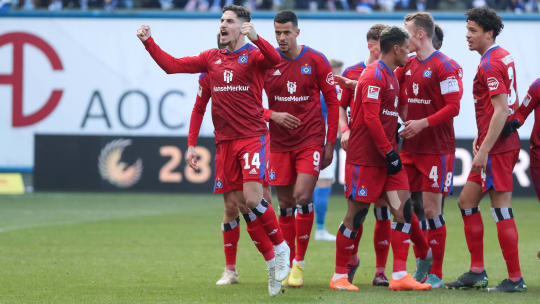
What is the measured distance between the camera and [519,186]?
64.7ft

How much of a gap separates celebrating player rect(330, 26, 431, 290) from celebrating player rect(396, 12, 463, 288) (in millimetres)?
414

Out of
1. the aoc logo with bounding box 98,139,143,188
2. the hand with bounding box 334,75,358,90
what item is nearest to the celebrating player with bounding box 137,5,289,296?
the hand with bounding box 334,75,358,90

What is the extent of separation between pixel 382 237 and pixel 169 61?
261 centimetres

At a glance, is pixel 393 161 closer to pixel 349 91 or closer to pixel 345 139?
pixel 345 139

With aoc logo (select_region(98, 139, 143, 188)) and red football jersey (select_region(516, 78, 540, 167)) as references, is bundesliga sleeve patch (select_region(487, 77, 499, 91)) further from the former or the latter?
aoc logo (select_region(98, 139, 143, 188))

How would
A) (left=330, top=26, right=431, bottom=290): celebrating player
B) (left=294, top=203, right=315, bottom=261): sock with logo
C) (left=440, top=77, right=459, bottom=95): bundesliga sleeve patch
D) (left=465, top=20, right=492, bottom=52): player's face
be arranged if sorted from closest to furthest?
(left=330, top=26, right=431, bottom=290): celebrating player < (left=465, top=20, right=492, bottom=52): player's face < (left=440, top=77, right=459, bottom=95): bundesliga sleeve patch < (left=294, top=203, right=315, bottom=261): sock with logo

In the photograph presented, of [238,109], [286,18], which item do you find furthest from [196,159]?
[286,18]

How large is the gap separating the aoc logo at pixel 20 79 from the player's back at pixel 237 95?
14218 millimetres

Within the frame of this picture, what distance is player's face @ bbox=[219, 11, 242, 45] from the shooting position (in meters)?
8.10

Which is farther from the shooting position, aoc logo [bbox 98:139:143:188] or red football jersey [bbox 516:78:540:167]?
aoc logo [bbox 98:139:143:188]

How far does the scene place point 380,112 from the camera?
8.29 meters

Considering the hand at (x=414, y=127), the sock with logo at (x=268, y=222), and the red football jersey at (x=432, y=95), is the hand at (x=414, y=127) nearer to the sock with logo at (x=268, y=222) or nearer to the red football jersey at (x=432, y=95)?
the red football jersey at (x=432, y=95)

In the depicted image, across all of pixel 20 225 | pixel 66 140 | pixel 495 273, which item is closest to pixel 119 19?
pixel 66 140

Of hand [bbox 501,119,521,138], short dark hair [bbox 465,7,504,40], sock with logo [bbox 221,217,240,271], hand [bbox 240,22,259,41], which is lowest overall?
sock with logo [bbox 221,217,240,271]
